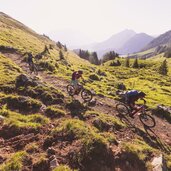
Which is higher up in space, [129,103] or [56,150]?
[129,103]

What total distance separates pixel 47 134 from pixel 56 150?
2.01 meters

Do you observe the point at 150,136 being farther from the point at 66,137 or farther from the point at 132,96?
the point at 66,137

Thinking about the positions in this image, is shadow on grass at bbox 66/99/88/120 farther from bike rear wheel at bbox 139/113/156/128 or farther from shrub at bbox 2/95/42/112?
bike rear wheel at bbox 139/113/156/128

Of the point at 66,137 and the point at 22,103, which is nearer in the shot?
the point at 66,137

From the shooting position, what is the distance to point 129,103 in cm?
2123

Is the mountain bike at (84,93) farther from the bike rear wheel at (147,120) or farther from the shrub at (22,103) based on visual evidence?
the bike rear wheel at (147,120)

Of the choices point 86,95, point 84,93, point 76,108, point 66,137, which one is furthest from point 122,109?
point 66,137

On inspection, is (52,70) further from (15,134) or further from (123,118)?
(15,134)

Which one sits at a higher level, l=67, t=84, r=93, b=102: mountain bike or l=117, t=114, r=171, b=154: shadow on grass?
l=67, t=84, r=93, b=102: mountain bike

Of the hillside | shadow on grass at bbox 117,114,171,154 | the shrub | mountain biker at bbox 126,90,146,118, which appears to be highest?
mountain biker at bbox 126,90,146,118

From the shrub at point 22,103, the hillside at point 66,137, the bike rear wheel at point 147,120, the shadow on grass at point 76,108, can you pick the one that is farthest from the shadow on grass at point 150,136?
the shrub at point 22,103

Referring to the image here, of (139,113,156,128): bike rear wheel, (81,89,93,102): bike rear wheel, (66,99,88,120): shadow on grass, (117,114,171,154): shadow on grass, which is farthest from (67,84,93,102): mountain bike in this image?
(139,113,156,128): bike rear wheel

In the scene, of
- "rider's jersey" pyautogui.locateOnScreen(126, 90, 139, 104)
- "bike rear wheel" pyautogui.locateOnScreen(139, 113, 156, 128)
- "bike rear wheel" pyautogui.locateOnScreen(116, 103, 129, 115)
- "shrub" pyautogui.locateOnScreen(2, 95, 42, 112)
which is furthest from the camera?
"bike rear wheel" pyautogui.locateOnScreen(116, 103, 129, 115)

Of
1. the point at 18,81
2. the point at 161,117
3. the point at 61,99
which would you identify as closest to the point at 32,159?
the point at 61,99
